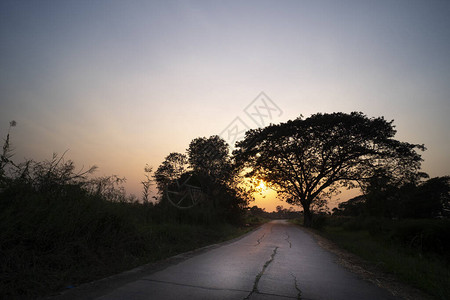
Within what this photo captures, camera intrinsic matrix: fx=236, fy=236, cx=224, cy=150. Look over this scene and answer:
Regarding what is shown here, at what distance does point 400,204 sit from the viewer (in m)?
→ 24.4

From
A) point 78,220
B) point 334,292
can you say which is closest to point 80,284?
point 78,220

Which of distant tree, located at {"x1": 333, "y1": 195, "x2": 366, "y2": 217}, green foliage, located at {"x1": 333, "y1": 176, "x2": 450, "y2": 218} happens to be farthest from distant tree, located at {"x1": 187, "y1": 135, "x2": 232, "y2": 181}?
distant tree, located at {"x1": 333, "y1": 195, "x2": 366, "y2": 217}

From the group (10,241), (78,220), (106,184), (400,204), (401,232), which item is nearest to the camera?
(10,241)

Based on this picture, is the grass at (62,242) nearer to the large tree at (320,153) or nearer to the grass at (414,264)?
the grass at (414,264)

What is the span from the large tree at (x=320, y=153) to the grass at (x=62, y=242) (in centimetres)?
1877

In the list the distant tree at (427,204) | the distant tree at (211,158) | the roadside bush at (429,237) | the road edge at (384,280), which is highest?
the distant tree at (211,158)

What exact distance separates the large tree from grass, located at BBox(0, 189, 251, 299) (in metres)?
18.8

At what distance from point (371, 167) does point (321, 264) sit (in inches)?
763

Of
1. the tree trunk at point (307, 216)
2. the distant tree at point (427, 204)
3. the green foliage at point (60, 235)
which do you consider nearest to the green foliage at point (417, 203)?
the distant tree at point (427, 204)

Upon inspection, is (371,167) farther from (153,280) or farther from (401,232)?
(153,280)

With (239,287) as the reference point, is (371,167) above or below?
above

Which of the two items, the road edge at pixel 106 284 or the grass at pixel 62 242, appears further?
the grass at pixel 62 242

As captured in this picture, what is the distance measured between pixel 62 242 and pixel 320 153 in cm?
2209

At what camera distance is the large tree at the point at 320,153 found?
20.4 meters
